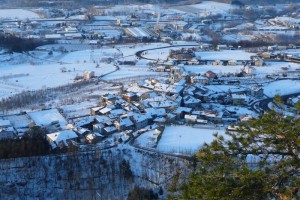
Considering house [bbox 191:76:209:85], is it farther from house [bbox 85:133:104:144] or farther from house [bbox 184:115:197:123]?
house [bbox 85:133:104:144]

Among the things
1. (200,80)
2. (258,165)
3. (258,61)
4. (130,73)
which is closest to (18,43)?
(130,73)

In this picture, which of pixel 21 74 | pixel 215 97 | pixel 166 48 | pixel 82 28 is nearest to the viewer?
pixel 215 97

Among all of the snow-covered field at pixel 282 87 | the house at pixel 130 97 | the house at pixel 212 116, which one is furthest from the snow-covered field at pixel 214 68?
the house at pixel 212 116

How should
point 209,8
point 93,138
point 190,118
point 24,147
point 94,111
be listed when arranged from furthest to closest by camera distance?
point 209,8 < point 94,111 < point 190,118 < point 93,138 < point 24,147

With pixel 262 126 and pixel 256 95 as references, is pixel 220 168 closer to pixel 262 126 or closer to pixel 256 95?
pixel 262 126

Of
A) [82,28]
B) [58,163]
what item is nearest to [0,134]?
[58,163]

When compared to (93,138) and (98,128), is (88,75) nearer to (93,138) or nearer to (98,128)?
(98,128)
